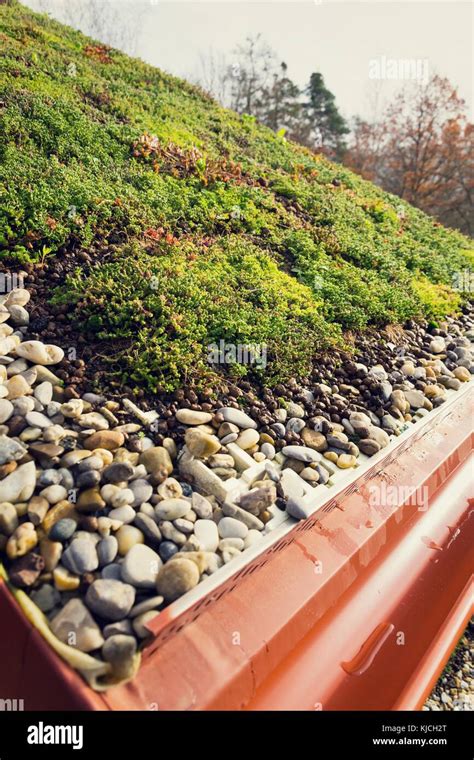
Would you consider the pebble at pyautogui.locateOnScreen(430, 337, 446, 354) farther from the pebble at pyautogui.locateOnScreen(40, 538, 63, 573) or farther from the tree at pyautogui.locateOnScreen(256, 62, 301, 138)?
the tree at pyautogui.locateOnScreen(256, 62, 301, 138)

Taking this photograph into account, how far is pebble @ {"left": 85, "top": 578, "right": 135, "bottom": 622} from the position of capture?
1615 millimetres

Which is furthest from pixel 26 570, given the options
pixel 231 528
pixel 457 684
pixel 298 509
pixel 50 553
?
pixel 457 684

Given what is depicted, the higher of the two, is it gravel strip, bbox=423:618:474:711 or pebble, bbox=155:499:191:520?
pebble, bbox=155:499:191:520

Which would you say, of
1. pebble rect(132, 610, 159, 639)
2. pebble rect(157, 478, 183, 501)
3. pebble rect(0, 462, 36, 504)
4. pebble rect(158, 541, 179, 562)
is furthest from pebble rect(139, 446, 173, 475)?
pebble rect(132, 610, 159, 639)

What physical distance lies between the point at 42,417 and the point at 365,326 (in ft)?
9.08

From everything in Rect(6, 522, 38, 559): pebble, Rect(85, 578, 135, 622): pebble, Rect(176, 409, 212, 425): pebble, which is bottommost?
Rect(85, 578, 135, 622): pebble

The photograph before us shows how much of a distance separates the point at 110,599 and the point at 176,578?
23 cm

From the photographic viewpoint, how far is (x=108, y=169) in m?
4.75

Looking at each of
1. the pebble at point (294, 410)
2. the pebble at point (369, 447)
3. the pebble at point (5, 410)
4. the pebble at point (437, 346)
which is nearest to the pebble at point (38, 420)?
the pebble at point (5, 410)

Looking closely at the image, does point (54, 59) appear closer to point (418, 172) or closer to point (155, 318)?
point (155, 318)

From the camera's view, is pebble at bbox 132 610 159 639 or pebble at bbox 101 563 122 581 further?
pebble at bbox 101 563 122 581

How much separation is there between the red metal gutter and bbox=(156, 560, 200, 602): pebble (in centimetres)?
9

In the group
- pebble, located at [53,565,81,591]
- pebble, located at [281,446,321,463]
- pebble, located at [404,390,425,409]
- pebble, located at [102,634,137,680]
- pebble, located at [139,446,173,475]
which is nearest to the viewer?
pebble, located at [102,634,137,680]
